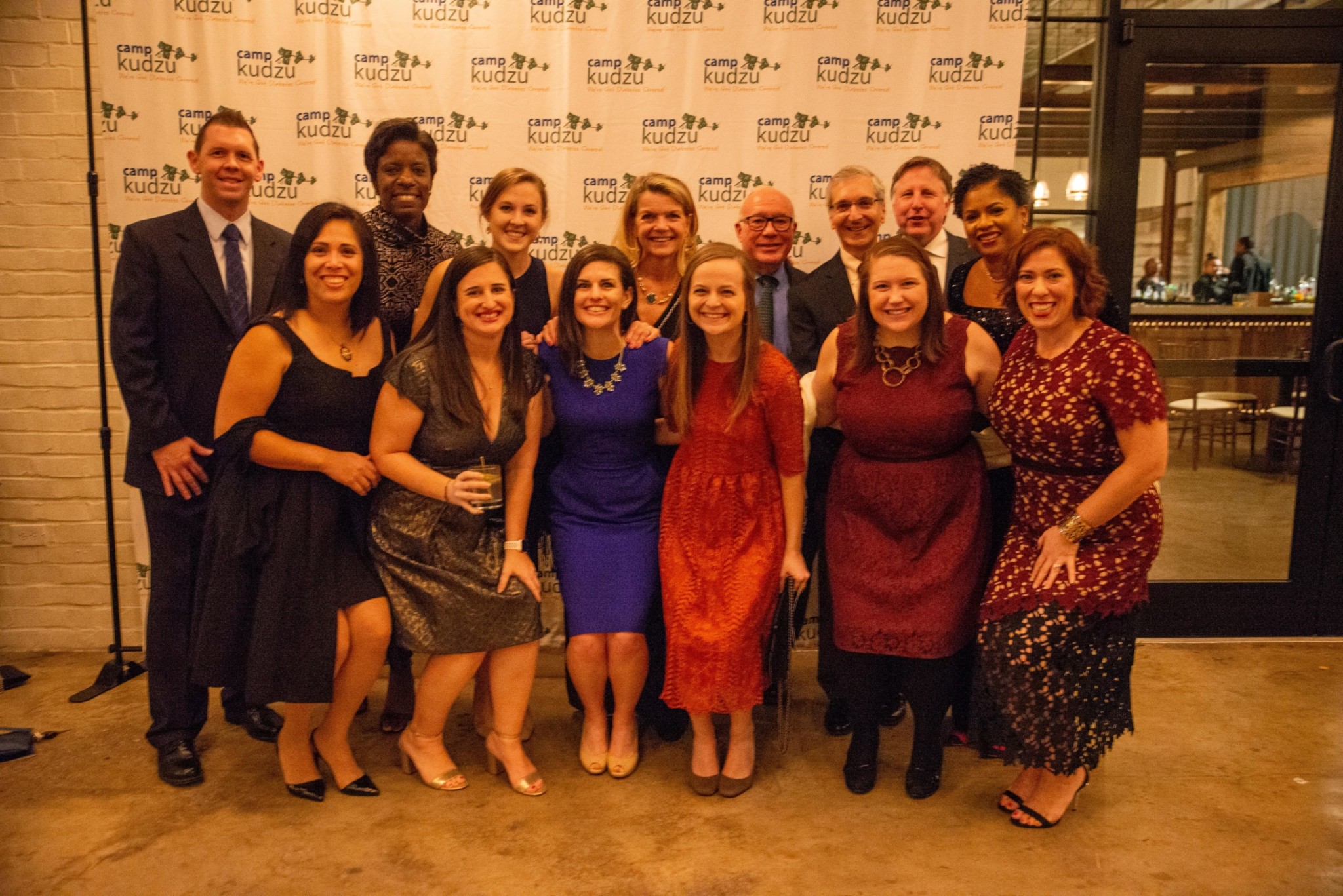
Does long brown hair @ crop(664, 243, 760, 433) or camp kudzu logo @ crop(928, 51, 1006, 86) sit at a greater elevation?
camp kudzu logo @ crop(928, 51, 1006, 86)

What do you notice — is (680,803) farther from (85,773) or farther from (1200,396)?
(1200,396)

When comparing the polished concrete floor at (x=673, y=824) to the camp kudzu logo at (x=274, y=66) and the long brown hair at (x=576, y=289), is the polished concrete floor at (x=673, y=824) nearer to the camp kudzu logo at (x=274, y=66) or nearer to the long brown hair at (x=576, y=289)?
the long brown hair at (x=576, y=289)

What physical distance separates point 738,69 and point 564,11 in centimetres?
69

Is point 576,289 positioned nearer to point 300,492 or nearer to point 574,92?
point 300,492

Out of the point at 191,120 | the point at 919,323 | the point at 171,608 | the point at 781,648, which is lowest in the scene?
the point at 781,648

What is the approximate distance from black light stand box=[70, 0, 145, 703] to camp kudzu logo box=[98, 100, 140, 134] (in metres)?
0.05

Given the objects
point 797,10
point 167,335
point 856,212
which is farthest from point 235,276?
point 797,10

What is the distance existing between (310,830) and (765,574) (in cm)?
141

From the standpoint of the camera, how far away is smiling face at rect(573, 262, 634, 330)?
9.19 ft

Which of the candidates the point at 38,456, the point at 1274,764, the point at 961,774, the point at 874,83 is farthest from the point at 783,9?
the point at 38,456

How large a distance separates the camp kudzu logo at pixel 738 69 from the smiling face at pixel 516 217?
107 cm

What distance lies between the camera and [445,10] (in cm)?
372

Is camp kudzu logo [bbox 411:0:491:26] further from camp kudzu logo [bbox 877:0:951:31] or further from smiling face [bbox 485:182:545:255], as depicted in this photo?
camp kudzu logo [bbox 877:0:951:31]

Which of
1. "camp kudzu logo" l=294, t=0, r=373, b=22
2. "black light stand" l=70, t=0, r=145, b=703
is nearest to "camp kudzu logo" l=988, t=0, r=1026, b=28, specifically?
"camp kudzu logo" l=294, t=0, r=373, b=22
